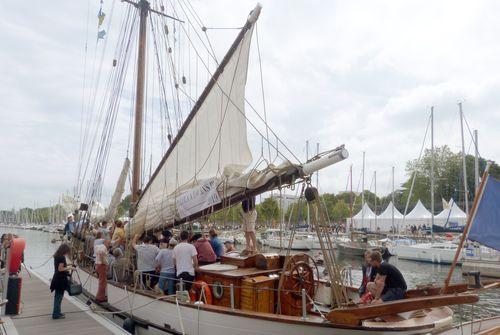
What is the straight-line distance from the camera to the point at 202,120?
35.2 feet

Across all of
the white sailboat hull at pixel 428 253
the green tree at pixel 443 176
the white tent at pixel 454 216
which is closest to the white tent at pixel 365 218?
the white tent at pixel 454 216

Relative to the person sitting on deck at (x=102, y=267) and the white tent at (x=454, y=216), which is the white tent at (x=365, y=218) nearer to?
the white tent at (x=454, y=216)

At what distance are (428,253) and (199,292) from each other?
2904 centimetres

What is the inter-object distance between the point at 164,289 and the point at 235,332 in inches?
99.8

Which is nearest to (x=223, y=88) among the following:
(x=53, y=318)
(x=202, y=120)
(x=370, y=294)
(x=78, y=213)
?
(x=202, y=120)

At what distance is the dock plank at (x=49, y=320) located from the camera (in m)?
7.93

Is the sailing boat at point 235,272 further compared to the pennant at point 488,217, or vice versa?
the pennant at point 488,217

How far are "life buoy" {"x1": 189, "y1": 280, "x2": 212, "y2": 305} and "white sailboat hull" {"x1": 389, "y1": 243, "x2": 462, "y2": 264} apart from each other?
27968mm

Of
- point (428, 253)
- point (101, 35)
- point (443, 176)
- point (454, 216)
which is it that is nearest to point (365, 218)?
point (454, 216)

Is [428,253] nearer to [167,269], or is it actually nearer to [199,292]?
[167,269]

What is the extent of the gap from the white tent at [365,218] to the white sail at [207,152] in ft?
142

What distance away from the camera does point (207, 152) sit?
1056 cm

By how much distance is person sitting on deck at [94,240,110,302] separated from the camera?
9883 mm

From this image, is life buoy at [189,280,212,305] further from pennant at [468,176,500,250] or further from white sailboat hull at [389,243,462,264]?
white sailboat hull at [389,243,462,264]
